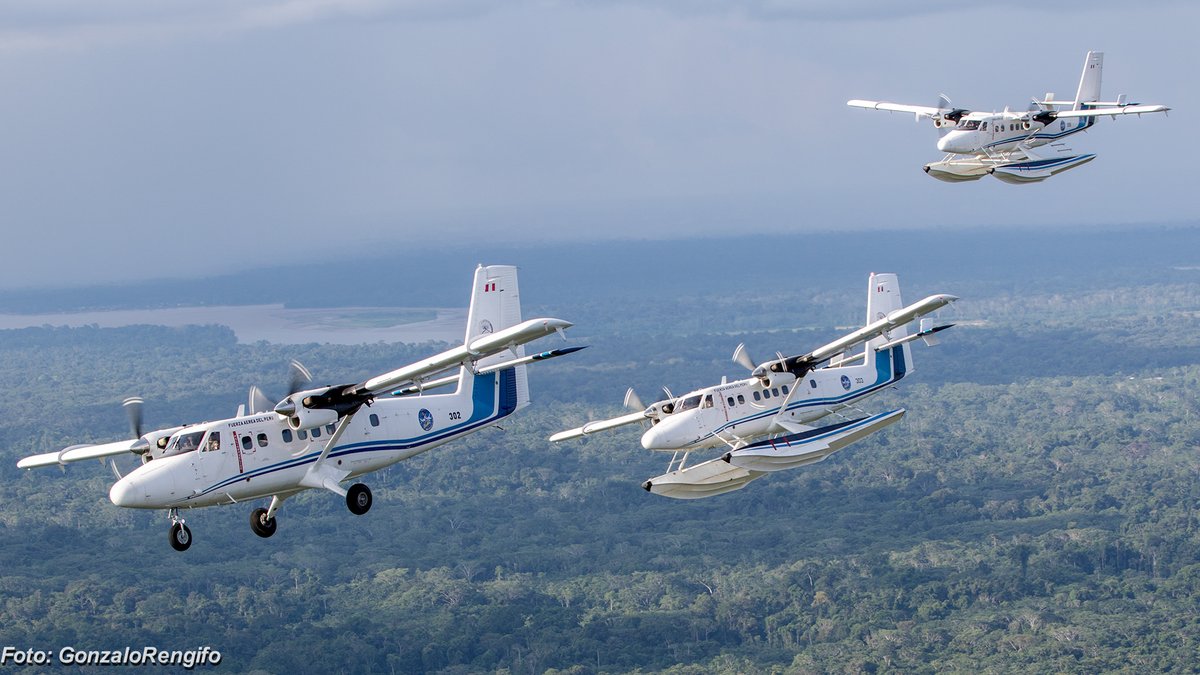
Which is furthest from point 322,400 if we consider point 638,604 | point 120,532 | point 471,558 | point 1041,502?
point 1041,502

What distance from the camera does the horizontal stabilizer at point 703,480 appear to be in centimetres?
5669

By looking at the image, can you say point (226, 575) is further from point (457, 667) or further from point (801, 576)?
point (801, 576)

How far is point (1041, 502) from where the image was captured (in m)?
198

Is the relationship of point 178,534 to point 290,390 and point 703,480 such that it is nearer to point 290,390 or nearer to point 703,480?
point 290,390

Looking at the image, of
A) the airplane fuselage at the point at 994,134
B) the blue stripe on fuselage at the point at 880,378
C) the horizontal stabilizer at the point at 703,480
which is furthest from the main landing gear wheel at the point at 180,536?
the airplane fuselage at the point at 994,134

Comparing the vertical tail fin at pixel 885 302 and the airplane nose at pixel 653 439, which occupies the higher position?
the vertical tail fin at pixel 885 302

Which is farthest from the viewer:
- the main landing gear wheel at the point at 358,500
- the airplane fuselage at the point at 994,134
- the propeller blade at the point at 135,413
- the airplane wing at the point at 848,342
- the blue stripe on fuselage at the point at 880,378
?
the airplane fuselage at the point at 994,134

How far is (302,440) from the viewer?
155ft

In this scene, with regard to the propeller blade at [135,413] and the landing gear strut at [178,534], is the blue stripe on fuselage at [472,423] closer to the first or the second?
the landing gear strut at [178,534]

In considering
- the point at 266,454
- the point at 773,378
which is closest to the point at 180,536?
the point at 266,454

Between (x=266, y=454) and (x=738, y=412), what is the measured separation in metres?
17.6

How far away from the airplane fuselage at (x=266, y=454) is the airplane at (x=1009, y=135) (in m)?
21.3

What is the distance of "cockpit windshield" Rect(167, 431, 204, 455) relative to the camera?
45.9m

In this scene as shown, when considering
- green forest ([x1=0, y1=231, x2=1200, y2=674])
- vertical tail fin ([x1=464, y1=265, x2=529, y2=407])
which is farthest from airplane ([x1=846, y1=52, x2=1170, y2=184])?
green forest ([x1=0, y1=231, x2=1200, y2=674])
